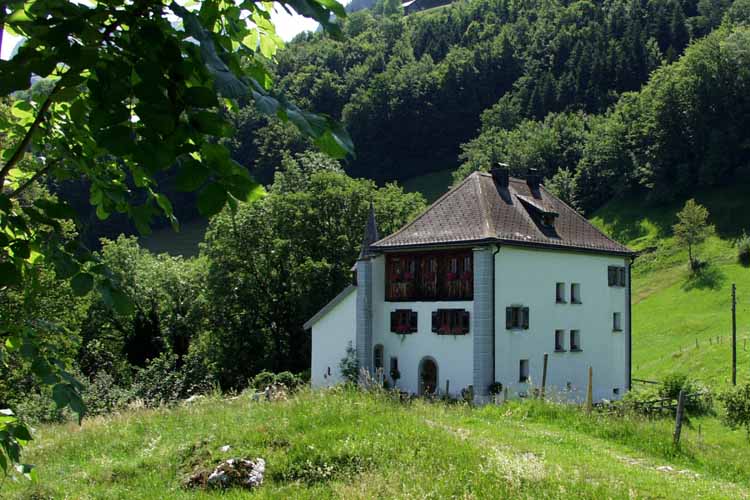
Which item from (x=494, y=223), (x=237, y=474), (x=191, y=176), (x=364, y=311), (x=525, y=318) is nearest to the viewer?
(x=191, y=176)

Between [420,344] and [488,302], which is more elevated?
[488,302]

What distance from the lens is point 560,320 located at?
3647 cm

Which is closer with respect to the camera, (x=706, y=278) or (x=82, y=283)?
(x=82, y=283)

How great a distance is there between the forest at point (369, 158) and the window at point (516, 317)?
1233 centimetres

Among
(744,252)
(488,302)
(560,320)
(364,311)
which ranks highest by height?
(744,252)

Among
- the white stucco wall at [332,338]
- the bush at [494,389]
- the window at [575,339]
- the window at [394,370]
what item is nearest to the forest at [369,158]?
the white stucco wall at [332,338]

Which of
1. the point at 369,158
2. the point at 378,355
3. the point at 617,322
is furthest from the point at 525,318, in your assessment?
the point at 369,158

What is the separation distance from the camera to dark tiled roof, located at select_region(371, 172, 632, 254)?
115ft

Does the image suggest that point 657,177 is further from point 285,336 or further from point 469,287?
point 469,287

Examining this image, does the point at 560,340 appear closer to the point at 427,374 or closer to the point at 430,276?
the point at 427,374

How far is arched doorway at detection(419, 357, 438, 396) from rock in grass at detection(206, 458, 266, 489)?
21864mm

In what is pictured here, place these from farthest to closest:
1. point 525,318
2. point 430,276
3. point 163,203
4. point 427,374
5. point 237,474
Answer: point 430,276
point 427,374
point 525,318
point 237,474
point 163,203

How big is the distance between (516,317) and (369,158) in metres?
101

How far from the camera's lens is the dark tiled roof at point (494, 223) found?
115 feet
